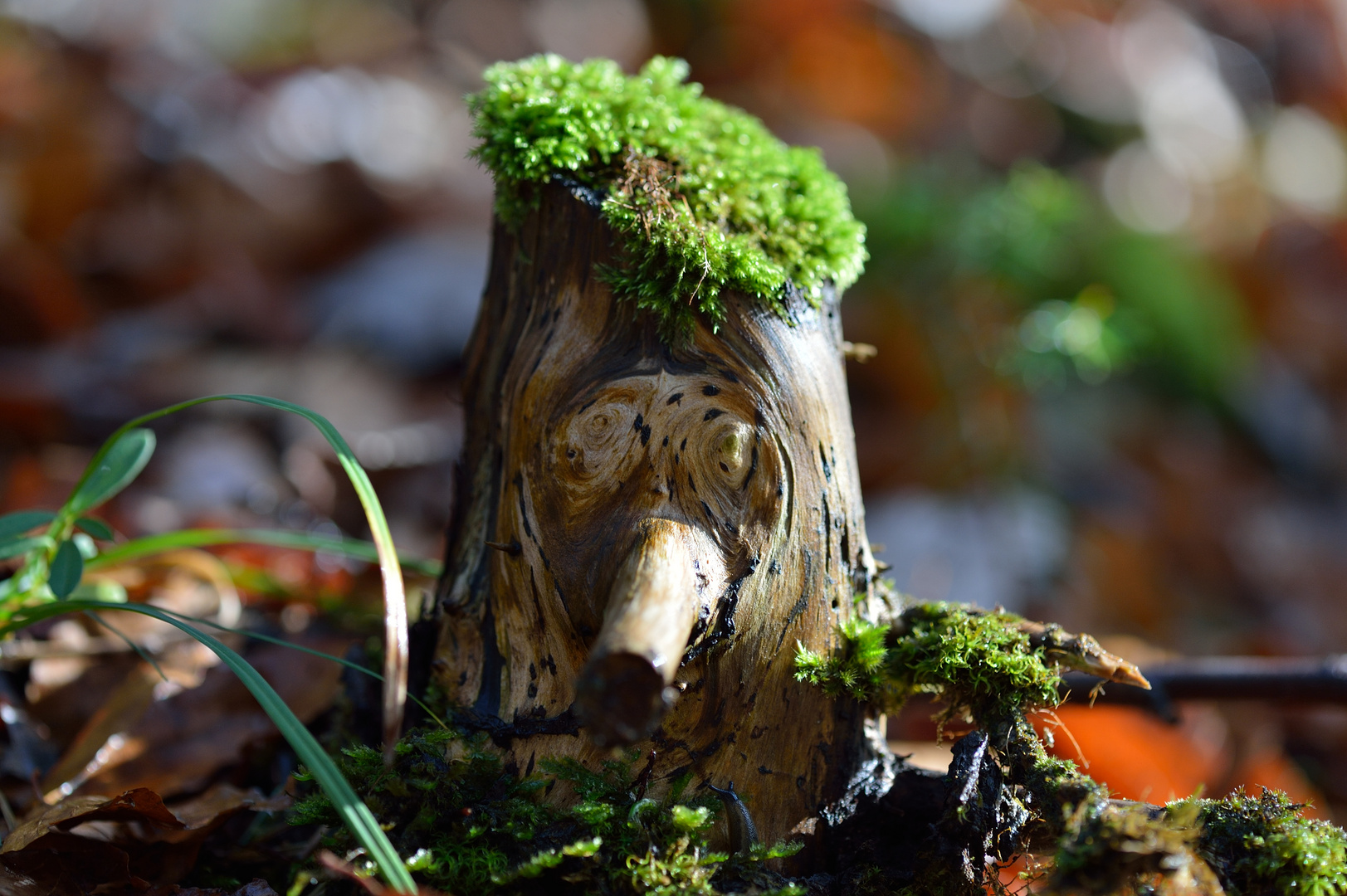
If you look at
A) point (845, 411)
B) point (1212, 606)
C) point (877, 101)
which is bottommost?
point (845, 411)

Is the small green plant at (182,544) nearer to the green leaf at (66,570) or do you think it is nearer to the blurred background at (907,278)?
the green leaf at (66,570)

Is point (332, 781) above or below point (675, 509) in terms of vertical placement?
below

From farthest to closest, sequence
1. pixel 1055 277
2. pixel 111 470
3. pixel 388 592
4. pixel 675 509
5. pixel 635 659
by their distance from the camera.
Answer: pixel 1055 277, pixel 111 470, pixel 675 509, pixel 388 592, pixel 635 659

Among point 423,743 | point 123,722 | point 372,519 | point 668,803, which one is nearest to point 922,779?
point 668,803

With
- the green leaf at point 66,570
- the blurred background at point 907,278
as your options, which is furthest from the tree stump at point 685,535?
the blurred background at point 907,278

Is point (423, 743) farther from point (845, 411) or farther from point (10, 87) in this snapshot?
point (10, 87)

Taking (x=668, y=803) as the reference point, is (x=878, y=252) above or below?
above

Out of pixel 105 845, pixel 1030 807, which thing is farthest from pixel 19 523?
pixel 1030 807

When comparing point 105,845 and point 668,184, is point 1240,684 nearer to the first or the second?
point 668,184
